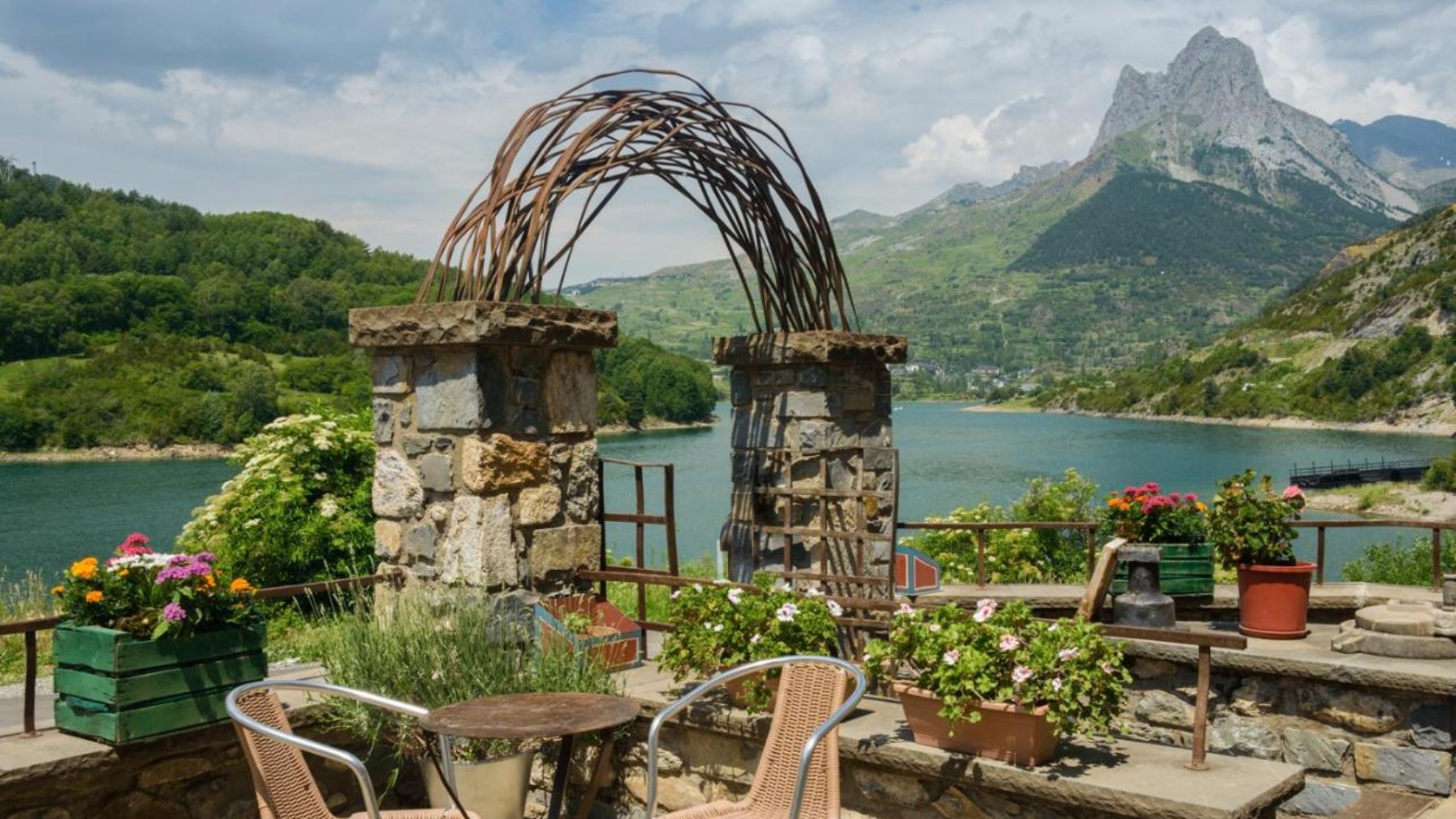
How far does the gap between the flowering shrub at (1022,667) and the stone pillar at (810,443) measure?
2.53 metres

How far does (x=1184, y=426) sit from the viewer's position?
79.0m

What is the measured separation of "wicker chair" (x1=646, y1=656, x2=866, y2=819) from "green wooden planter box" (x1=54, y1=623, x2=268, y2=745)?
174 cm

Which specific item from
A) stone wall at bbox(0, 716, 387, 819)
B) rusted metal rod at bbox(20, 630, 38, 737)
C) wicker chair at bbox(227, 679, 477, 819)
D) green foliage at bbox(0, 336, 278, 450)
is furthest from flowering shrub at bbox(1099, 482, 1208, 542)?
green foliage at bbox(0, 336, 278, 450)

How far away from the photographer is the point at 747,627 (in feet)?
15.6

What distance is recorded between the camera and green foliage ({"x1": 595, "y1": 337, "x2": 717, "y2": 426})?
188ft

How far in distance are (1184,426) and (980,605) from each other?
80.3 metres

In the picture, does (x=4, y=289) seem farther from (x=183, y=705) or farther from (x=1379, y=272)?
(x=1379, y=272)

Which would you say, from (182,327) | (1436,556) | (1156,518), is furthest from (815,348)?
(182,327)

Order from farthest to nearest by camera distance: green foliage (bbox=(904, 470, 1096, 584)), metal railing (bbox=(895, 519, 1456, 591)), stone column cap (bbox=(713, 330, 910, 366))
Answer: green foliage (bbox=(904, 470, 1096, 584)), metal railing (bbox=(895, 519, 1456, 591)), stone column cap (bbox=(713, 330, 910, 366))

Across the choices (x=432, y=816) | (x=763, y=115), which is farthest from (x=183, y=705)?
(x=763, y=115)

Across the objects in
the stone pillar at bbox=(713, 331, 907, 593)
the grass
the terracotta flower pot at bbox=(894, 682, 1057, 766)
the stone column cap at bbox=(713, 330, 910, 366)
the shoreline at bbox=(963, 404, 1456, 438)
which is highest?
the stone column cap at bbox=(713, 330, 910, 366)

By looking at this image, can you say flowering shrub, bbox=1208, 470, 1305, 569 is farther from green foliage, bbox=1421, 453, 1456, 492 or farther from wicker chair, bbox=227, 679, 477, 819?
green foliage, bbox=1421, 453, 1456, 492

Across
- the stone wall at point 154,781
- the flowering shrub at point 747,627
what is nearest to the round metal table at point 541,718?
the flowering shrub at point 747,627

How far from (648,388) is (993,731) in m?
57.4
